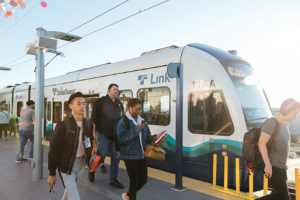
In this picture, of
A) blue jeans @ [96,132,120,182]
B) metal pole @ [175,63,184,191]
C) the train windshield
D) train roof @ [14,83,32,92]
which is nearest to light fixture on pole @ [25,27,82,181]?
blue jeans @ [96,132,120,182]

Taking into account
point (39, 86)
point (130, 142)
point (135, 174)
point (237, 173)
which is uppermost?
point (39, 86)

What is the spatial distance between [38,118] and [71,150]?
278 cm

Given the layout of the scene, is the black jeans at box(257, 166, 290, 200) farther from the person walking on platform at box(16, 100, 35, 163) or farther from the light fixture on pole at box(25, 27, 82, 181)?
the person walking on platform at box(16, 100, 35, 163)

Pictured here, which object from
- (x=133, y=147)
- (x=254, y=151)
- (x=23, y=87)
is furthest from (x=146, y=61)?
(x=23, y=87)

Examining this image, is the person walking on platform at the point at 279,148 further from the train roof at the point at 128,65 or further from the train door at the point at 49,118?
the train door at the point at 49,118

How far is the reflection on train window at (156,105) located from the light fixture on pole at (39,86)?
2339mm

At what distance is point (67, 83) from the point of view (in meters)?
9.25

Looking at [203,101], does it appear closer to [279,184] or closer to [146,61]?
[146,61]

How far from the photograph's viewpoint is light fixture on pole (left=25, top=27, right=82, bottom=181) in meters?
4.88

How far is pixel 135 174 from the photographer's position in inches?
130

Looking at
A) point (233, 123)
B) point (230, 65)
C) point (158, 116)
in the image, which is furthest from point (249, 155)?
point (158, 116)

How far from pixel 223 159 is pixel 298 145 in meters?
88.8

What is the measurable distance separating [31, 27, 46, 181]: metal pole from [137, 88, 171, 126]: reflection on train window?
2.35 metres

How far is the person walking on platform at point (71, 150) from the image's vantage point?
8.37 feet
